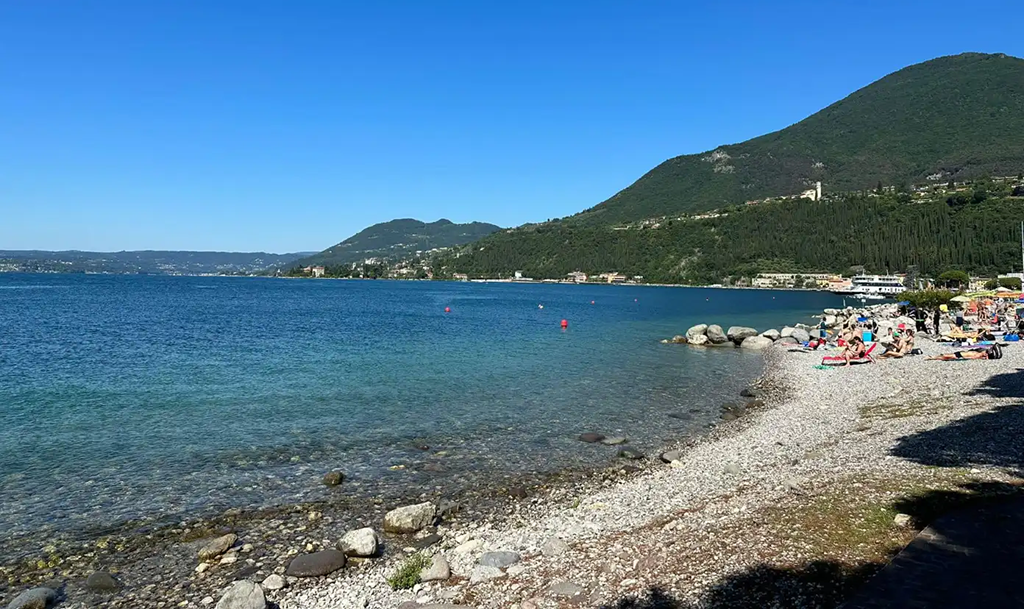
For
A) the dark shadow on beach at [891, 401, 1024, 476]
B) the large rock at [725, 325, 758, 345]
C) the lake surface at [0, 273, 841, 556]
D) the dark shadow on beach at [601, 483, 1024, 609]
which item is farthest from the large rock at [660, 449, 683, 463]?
the large rock at [725, 325, 758, 345]

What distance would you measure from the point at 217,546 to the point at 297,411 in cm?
1198

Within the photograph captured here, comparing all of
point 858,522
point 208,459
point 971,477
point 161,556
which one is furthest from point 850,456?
point 208,459

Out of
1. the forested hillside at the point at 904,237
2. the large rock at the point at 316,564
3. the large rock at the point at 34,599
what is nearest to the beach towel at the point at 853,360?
the large rock at the point at 316,564

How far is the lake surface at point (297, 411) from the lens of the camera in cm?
1488

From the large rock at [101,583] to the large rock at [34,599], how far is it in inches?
20.0

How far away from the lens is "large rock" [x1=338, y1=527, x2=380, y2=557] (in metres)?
10.9

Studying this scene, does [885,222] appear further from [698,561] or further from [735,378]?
[698,561]

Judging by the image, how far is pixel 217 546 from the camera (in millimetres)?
11258

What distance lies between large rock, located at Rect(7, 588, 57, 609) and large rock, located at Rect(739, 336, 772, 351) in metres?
43.4

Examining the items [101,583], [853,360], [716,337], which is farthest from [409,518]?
[716,337]

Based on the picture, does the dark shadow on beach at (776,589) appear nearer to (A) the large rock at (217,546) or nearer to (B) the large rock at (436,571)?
(B) the large rock at (436,571)

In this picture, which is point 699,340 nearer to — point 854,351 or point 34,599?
point 854,351

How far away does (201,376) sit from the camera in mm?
29781

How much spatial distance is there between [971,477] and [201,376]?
1217 inches
